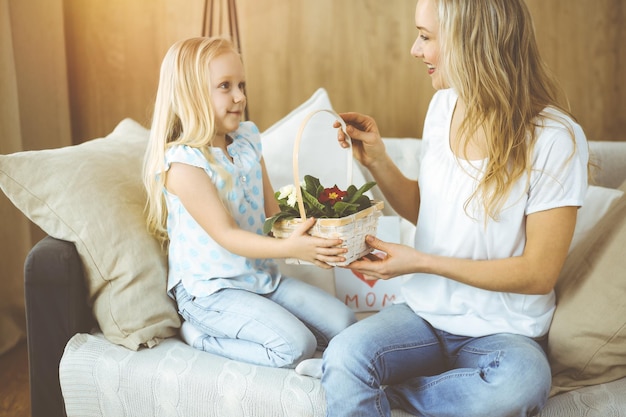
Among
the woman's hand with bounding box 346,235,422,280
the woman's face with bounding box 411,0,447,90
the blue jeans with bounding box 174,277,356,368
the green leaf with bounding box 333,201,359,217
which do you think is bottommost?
the blue jeans with bounding box 174,277,356,368

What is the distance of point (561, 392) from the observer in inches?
55.8

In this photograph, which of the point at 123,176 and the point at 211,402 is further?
the point at 123,176

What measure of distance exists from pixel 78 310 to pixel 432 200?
853 mm

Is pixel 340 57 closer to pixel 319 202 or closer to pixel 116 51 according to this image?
pixel 116 51

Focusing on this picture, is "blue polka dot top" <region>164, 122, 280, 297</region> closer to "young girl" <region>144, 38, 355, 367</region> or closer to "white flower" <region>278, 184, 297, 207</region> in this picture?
"young girl" <region>144, 38, 355, 367</region>

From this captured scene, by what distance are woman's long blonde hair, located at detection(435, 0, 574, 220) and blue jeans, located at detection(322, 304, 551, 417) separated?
29 centimetres

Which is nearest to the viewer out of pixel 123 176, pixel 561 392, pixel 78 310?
pixel 561 392

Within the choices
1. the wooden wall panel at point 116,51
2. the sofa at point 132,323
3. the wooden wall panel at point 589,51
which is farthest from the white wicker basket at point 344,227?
the wooden wall panel at point 116,51

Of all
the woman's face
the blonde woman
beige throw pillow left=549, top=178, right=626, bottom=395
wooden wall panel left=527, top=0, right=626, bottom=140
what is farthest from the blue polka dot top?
wooden wall panel left=527, top=0, right=626, bottom=140

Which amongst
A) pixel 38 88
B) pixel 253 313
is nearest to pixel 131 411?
pixel 253 313

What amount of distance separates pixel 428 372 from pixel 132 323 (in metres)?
0.69

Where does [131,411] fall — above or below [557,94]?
below

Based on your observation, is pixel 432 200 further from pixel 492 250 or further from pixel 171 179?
pixel 171 179

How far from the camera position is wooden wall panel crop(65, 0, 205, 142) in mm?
2811
